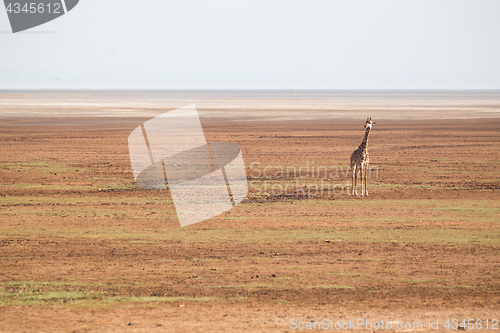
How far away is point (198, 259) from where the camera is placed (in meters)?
9.73

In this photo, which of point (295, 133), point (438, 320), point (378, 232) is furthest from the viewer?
point (295, 133)

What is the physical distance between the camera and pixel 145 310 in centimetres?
751

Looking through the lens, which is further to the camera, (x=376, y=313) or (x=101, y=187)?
(x=101, y=187)

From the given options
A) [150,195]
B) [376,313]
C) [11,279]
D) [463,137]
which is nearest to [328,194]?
[150,195]

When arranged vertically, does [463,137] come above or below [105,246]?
below

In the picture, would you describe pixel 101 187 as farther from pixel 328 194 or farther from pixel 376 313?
pixel 376 313

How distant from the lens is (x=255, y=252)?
1014 cm

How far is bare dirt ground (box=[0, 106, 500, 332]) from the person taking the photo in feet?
24.5

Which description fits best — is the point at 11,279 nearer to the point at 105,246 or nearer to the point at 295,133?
the point at 105,246

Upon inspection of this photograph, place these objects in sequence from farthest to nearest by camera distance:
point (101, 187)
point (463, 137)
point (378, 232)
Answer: point (463, 137)
point (101, 187)
point (378, 232)

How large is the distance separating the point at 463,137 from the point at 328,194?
20.2 m

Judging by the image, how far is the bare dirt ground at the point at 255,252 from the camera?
7.47 meters

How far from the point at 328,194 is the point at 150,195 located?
5.20 metres

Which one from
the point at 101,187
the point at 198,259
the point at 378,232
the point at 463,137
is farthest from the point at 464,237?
the point at 463,137
